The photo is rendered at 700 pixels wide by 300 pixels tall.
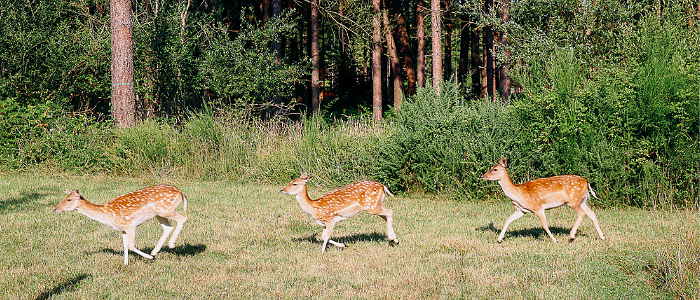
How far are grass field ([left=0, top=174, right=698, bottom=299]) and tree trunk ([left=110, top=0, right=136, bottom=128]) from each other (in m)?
5.62

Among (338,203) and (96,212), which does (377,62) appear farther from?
(96,212)

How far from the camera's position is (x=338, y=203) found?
857cm

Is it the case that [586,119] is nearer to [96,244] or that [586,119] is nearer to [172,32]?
[96,244]

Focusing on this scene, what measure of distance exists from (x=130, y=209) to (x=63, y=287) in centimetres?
123

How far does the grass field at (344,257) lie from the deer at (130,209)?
1.49 ft

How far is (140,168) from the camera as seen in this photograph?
621 inches

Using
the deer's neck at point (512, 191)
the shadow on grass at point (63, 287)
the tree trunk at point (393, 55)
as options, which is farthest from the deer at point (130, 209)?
the tree trunk at point (393, 55)

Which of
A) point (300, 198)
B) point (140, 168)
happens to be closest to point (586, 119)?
point (300, 198)

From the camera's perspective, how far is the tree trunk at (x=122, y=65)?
17.4m

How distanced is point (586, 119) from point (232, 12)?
20.6 meters

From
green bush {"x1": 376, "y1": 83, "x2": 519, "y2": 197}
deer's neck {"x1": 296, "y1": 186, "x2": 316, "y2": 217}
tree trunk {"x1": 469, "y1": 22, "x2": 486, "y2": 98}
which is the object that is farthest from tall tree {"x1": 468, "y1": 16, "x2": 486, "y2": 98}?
deer's neck {"x1": 296, "y1": 186, "x2": 316, "y2": 217}

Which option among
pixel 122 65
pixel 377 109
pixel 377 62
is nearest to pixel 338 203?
pixel 122 65

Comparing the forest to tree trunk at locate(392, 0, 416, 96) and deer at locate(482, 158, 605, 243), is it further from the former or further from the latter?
tree trunk at locate(392, 0, 416, 96)

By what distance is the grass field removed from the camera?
22.6ft
